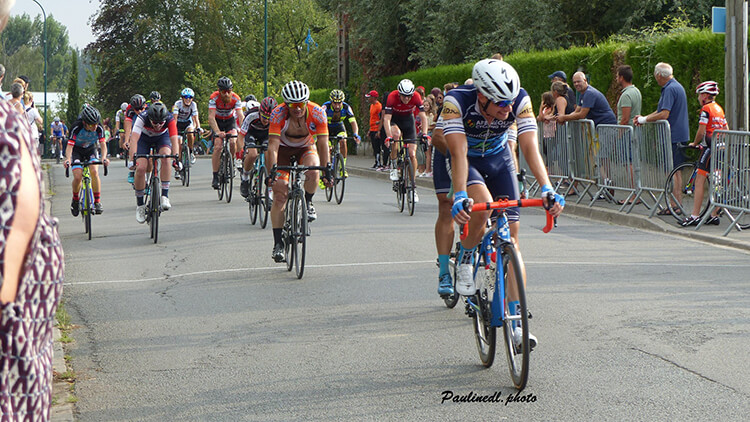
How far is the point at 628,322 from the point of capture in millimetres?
7293

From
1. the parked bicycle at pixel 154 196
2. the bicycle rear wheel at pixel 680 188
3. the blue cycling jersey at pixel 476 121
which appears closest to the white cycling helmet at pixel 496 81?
the blue cycling jersey at pixel 476 121

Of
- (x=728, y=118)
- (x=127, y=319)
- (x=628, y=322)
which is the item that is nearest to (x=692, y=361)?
(x=628, y=322)

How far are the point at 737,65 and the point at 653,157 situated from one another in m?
1.65

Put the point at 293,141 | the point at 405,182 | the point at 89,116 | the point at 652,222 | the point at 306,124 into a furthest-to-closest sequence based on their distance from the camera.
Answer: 1. the point at 405,182
2. the point at 89,116
3. the point at 652,222
4. the point at 293,141
5. the point at 306,124

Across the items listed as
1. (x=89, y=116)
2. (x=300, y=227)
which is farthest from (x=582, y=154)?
(x=300, y=227)

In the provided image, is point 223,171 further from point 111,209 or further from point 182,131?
point 182,131

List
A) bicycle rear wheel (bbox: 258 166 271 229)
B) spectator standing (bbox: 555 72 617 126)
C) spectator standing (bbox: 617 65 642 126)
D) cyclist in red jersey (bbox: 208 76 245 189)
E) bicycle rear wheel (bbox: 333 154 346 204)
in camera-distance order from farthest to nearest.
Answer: cyclist in red jersey (bbox: 208 76 245 189) → bicycle rear wheel (bbox: 333 154 346 204) → spectator standing (bbox: 555 72 617 126) → spectator standing (bbox: 617 65 642 126) → bicycle rear wheel (bbox: 258 166 271 229)

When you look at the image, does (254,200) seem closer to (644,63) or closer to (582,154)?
(582,154)

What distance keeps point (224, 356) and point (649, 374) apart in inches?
102

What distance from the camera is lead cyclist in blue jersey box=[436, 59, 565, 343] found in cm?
583

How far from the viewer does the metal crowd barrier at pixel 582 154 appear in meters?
15.5

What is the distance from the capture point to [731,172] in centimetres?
1211

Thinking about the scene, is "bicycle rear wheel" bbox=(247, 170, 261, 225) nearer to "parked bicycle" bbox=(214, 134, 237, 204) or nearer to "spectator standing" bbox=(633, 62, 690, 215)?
"parked bicycle" bbox=(214, 134, 237, 204)

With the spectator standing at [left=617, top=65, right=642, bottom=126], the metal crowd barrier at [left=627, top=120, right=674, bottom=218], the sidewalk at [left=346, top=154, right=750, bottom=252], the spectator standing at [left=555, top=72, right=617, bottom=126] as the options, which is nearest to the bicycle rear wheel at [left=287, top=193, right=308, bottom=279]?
the sidewalk at [left=346, top=154, right=750, bottom=252]
